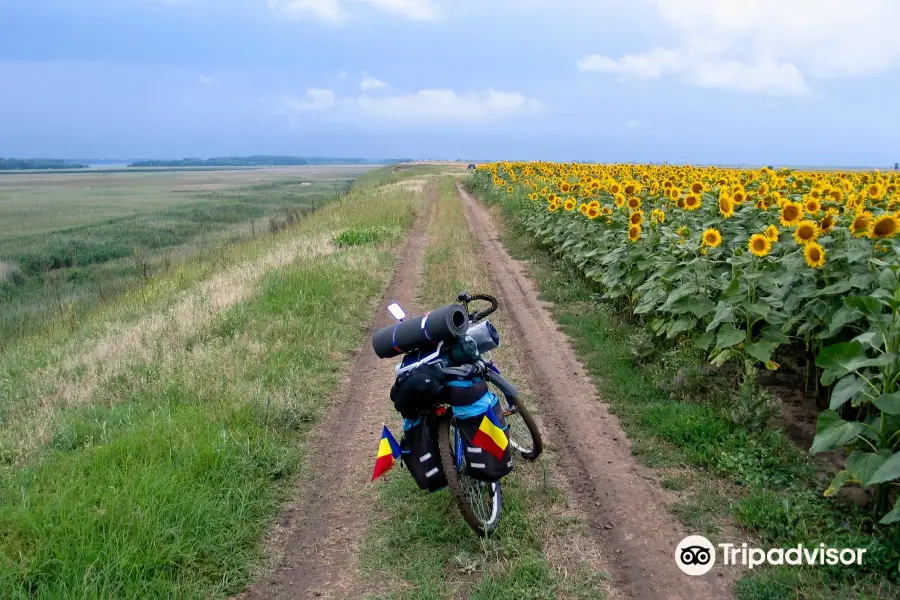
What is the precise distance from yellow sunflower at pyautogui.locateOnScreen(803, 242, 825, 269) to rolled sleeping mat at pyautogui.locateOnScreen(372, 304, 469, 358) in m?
3.11

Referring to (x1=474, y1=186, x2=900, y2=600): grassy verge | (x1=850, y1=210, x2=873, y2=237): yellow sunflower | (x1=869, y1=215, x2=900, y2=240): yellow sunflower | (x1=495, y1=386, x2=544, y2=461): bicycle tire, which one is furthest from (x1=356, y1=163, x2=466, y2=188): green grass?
(x1=869, y1=215, x2=900, y2=240): yellow sunflower

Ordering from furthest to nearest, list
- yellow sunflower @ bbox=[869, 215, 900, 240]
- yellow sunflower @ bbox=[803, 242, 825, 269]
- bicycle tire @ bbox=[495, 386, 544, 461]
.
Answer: yellow sunflower @ bbox=[803, 242, 825, 269]
bicycle tire @ bbox=[495, 386, 544, 461]
yellow sunflower @ bbox=[869, 215, 900, 240]

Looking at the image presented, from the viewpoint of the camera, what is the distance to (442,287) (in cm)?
1116

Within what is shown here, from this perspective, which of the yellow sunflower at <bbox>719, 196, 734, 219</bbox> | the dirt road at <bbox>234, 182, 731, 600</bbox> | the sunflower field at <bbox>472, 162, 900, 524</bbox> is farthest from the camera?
the yellow sunflower at <bbox>719, 196, 734, 219</bbox>

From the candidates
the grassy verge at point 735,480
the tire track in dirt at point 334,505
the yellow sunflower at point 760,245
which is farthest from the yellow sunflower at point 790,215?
the tire track in dirt at point 334,505

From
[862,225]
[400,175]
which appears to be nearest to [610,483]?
[862,225]

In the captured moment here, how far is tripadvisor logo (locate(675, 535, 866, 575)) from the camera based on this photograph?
12.3 ft

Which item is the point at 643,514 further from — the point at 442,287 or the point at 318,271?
the point at 318,271

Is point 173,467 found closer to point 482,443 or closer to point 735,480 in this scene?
point 482,443

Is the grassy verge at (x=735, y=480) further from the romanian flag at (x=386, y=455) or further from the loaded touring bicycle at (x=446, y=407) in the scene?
the romanian flag at (x=386, y=455)

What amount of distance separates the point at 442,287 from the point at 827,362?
738 cm

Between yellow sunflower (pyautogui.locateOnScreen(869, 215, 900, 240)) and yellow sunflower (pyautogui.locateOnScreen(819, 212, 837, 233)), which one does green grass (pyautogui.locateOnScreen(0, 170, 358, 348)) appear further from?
yellow sunflower (pyautogui.locateOnScreen(869, 215, 900, 240))

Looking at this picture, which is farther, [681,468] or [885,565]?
[681,468]

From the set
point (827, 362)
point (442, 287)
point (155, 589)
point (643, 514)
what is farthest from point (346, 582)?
point (442, 287)
